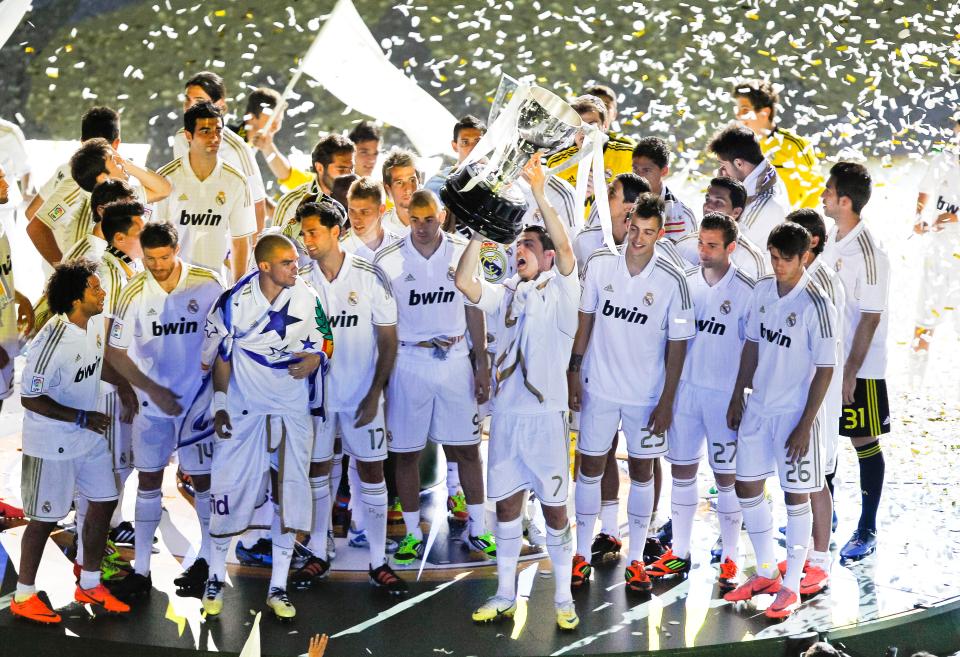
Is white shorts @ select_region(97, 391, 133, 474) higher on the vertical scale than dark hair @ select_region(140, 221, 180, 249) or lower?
lower

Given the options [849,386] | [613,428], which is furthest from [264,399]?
[849,386]

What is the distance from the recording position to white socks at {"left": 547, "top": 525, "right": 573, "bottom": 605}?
16.7ft

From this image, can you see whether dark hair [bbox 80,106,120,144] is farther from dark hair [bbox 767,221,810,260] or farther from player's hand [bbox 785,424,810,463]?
player's hand [bbox 785,424,810,463]

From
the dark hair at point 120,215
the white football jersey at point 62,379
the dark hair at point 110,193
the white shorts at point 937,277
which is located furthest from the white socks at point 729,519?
the white shorts at point 937,277

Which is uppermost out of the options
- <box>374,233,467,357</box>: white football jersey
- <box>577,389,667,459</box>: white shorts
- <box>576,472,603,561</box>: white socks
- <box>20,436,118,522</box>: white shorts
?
<box>374,233,467,357</box>: white football jersey

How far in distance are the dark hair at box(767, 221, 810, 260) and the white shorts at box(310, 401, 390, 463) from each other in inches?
76.2

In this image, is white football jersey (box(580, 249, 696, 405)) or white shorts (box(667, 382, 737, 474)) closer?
white football jersey (box(580, 249, 696, 405))

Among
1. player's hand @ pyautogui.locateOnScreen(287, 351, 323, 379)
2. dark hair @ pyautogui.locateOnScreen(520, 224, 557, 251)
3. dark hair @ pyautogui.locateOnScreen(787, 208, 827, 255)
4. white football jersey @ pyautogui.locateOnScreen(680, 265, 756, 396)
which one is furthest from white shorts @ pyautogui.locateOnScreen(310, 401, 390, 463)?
dark hair @ pyautogui.locateOnScreen(787, 208, 827, 255)

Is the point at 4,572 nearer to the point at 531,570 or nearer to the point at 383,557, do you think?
the point at 383,557

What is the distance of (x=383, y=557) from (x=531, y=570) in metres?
0.72

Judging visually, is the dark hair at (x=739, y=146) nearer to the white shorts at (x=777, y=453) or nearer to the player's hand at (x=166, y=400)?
the white shorts at (x=777, y=453)

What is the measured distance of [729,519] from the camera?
18.6 feet

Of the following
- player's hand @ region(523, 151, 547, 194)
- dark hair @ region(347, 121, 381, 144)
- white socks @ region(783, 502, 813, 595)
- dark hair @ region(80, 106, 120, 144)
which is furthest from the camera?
dark hair @ region(347, 121, 381, 144)

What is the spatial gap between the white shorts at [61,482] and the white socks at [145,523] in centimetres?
24
